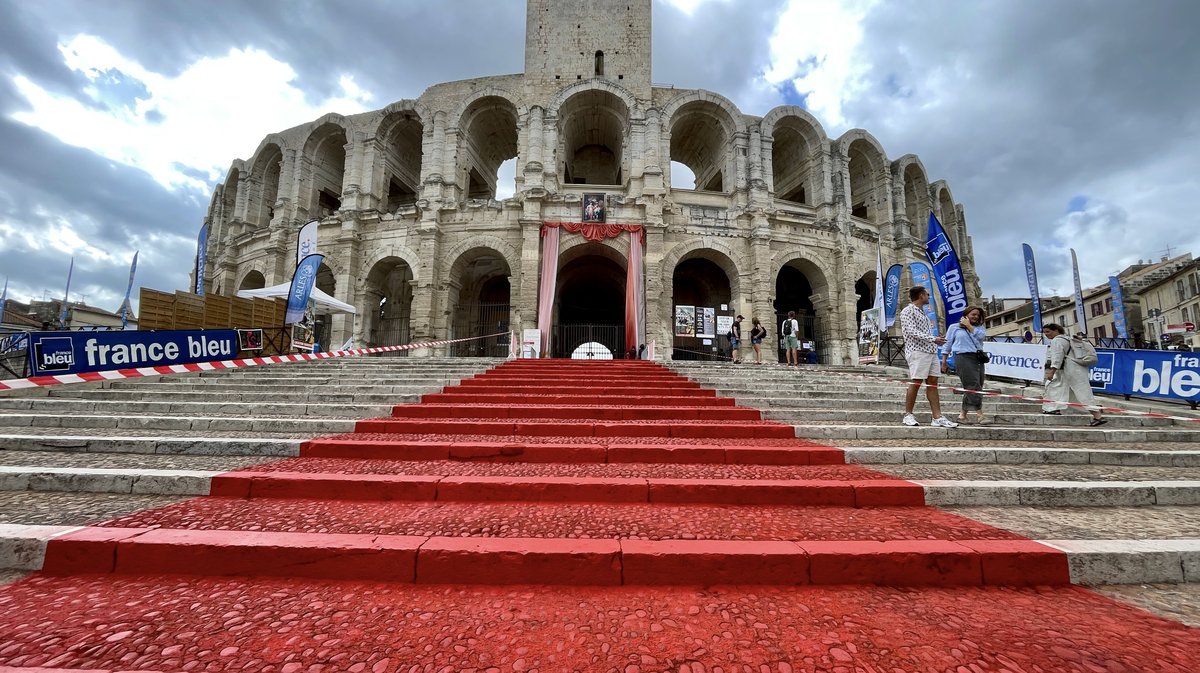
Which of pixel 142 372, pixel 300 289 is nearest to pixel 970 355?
pixel 142 372

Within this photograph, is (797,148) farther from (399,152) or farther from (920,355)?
(399,152)

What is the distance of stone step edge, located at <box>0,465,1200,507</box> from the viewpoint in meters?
3.10

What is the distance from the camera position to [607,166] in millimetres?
22953

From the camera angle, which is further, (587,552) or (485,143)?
(485,143)

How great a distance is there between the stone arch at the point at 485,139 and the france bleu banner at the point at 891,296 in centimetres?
1444

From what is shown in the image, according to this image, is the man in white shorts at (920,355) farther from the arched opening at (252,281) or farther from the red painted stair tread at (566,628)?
the arched opening at (252,281)

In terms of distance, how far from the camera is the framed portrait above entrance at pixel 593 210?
15.9 m

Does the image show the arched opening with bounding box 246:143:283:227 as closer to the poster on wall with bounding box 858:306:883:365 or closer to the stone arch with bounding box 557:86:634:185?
the stone arch with bounding box 557:86:634:185

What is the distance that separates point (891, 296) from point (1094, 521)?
13117mm

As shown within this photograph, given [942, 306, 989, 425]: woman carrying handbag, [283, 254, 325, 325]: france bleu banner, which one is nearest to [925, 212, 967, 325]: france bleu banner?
[942, 306, 989, 425]: woman carrying handbag

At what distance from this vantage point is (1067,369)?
6164mm

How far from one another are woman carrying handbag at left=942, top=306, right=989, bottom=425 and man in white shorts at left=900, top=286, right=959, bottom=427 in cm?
42

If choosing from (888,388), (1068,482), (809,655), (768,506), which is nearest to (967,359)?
(888,388)

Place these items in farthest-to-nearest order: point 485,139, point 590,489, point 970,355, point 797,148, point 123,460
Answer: point 485,139 < point 797,148 < point 970,355 < point 123,460 < point 590,489
